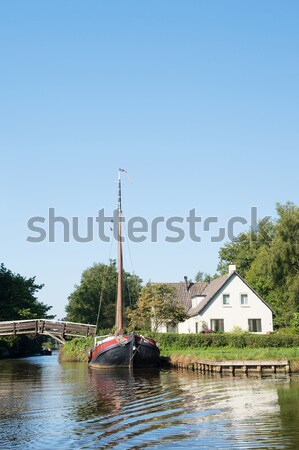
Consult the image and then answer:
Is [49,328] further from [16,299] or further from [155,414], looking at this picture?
[155,414]

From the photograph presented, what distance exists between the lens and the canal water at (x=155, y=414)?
14586 mm

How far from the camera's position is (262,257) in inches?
2359

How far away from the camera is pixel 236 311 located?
2292 inches

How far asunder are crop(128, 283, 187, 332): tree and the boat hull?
41.8ft

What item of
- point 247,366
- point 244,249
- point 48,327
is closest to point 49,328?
point 48,327

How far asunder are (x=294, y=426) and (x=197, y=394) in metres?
8.11

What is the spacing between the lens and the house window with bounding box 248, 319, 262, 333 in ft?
191

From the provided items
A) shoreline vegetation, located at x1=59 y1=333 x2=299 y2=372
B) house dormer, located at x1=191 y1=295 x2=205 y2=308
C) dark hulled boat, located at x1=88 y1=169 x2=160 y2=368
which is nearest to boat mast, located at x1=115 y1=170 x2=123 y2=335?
dark hulled boat, located at x1=88 y1=169 x2=160 y2=368

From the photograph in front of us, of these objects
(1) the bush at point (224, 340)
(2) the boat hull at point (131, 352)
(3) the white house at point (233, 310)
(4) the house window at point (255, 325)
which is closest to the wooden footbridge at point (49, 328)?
(3) the white house at point (233, 310)

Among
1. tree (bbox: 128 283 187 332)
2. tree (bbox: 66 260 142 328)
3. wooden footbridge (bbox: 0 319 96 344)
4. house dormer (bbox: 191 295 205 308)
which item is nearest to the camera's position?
tree (bbox: 128 283 187 332)

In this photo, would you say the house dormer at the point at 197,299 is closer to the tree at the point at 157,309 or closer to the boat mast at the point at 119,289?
the tree at the point at 157,309

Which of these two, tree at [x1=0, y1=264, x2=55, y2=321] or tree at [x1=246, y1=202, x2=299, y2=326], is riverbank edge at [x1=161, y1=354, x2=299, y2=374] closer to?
tree at [x1=246, y1=202, x2=299, y2=326]

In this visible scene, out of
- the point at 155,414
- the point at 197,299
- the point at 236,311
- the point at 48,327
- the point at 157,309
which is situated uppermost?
the point at 197,299

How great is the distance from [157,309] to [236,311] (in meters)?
8.71
